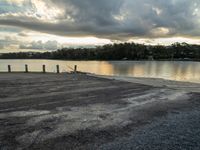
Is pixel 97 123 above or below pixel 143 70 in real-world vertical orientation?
above

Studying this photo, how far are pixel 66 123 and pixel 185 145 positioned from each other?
3659 mm

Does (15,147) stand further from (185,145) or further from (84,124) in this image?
(185,145)

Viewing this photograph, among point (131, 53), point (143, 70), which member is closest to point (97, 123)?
point (143, 70)

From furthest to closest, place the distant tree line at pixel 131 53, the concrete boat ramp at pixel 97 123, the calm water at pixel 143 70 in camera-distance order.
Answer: the distant tree line at pixel 131 53, the calm water at pixel 143 70, the concrete boat ramp at pixel 97 123

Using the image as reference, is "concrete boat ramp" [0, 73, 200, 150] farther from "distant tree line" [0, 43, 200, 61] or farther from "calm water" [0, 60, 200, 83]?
"distant tree line" [0, 43, 200, 61]

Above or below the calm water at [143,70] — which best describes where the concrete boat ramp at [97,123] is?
above

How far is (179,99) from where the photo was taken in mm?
11414

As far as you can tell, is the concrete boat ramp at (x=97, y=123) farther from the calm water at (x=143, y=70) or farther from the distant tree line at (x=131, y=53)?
the distant tree line at (x=131, y=53)

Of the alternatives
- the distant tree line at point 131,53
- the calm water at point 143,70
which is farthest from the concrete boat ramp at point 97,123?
the distant tree line at point 131,53

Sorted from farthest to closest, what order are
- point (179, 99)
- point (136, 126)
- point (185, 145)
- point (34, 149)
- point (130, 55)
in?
point (130, 55), point (179, 99), point (136, 126), point (185, 145), point (34, 149)

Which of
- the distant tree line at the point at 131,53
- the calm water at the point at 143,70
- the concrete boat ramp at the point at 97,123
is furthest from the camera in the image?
the distant tree line at the point at 131,53

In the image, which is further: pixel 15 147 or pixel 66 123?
pixel 66 123

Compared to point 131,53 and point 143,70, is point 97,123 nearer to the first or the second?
point 143,70

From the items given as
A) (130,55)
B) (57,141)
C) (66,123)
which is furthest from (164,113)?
(130,55)
